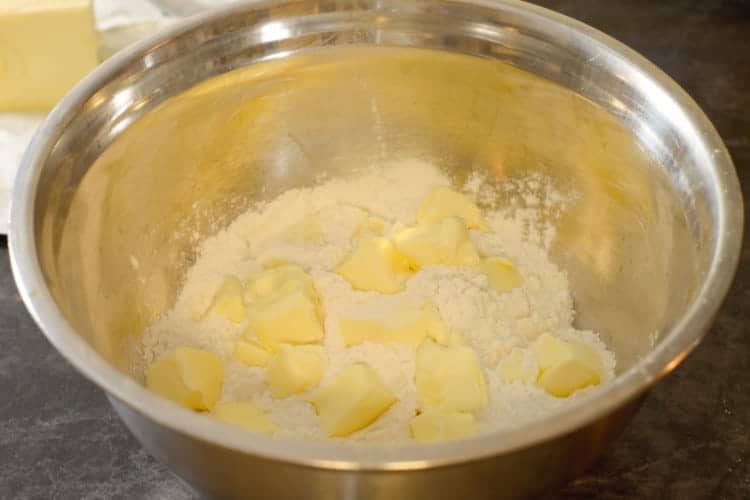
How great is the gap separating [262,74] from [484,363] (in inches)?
20.0

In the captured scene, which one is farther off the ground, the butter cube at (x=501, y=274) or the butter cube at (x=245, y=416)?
the butter cube at (x=245, y=416)

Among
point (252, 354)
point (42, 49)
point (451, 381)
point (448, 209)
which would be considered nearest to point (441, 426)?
point (451, 381)

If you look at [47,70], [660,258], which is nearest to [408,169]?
[660,258]

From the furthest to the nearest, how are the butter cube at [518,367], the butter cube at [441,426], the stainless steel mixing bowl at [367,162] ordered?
the butter cube at [518,367], the butter cube at [441,426], the stainless steel mixing bowl at [367,162]

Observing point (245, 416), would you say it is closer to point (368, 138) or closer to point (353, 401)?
point (353, 401)

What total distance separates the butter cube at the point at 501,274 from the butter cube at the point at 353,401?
0.85 feet

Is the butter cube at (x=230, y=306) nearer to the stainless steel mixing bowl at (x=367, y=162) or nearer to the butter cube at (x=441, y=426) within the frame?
the stainless steel mixing bowl at (x=367, y=162)

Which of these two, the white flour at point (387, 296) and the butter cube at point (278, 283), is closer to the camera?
the white flour at point (387, 296)

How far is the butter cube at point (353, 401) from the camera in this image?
974mm

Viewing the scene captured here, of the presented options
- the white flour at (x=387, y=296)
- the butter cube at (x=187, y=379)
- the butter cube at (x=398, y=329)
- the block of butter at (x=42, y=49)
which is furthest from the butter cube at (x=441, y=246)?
the block of butter at (x=42, y=49)

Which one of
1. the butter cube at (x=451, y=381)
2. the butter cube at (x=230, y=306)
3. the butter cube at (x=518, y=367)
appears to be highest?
the butter cube at (x=230, y=306)

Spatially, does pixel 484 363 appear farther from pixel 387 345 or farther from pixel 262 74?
→ pixel 262 74

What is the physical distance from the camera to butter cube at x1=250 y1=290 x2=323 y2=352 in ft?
3.58

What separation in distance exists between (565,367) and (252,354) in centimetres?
41
